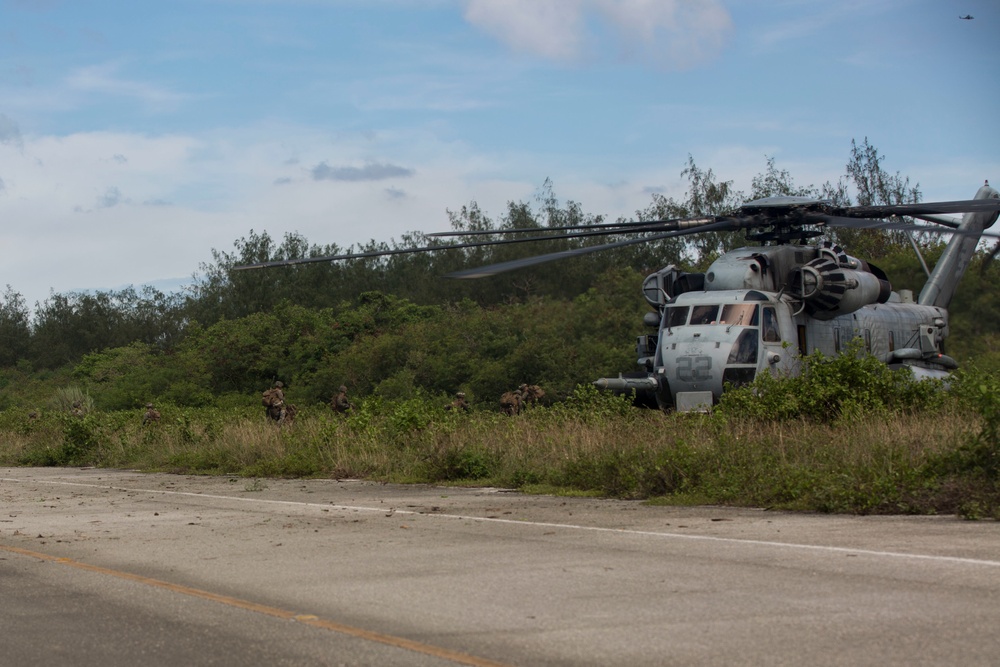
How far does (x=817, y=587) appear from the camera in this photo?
7434 millimetres

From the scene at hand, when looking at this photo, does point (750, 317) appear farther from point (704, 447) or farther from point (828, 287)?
point (704, 447)

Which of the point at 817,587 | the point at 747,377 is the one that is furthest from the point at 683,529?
the point at 747,377

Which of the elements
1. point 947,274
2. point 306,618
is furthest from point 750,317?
point 306,618

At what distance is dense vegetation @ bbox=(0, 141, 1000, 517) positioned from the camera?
13.6 metres

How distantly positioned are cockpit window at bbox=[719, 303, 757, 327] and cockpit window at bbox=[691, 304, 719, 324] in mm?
153

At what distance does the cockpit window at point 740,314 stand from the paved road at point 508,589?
888 cm

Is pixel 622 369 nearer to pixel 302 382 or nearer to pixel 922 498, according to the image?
pixel 302 382

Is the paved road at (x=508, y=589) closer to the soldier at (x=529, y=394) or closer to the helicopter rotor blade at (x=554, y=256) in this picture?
the helicopter rotor blade at (x=554, y=256)

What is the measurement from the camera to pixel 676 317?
22.3 m

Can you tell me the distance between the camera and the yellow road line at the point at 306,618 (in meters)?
5.92

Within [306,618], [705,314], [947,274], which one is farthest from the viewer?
[947,274]

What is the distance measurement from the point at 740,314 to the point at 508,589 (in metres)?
14.5

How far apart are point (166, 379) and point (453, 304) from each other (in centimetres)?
1534

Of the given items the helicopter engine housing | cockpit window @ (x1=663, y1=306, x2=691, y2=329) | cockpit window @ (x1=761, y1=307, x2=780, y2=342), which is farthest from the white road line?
the helicopter engine housing
